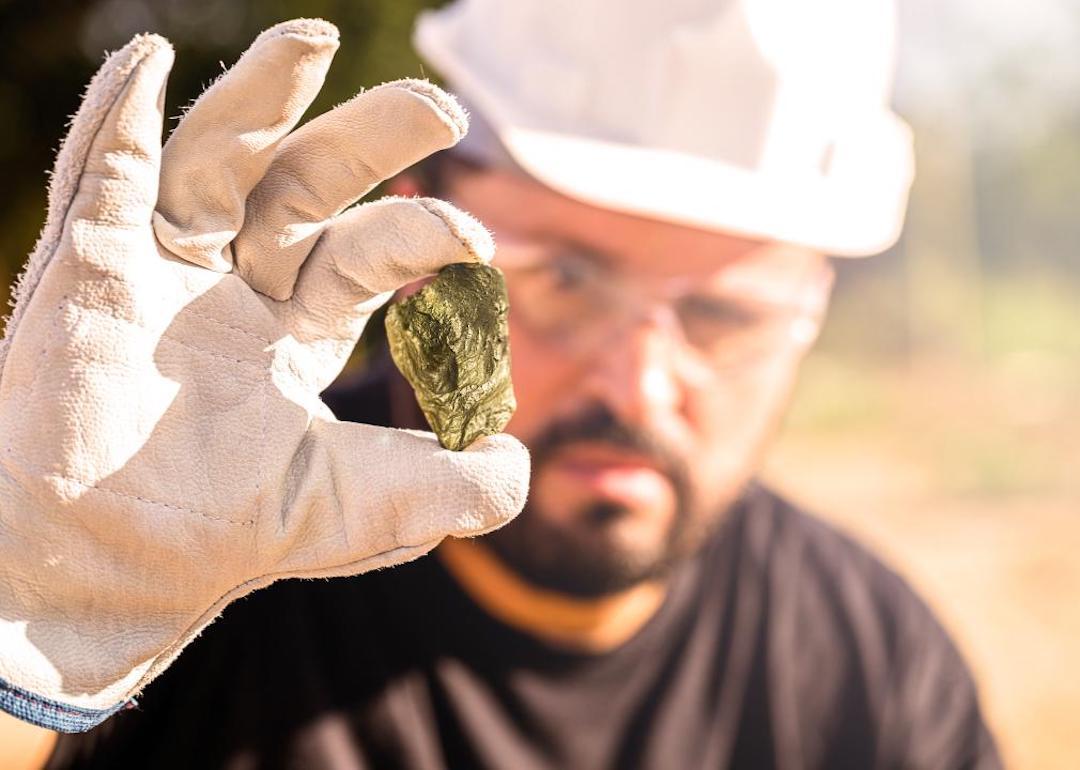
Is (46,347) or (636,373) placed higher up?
(46,347)

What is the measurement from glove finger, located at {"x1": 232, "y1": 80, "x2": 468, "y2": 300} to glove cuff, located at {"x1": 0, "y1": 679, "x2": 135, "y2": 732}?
0.38 metres

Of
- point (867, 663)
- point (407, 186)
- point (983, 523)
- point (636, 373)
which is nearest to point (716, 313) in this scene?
point (636, 373)

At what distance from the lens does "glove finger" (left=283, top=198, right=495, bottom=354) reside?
0.87 meters

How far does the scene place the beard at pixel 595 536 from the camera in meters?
1.97

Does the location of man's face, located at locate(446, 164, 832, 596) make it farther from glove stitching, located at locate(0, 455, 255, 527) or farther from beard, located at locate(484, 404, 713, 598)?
glove stitching, located at locate(0, 455, 255, 527)

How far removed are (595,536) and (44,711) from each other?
1310 millimetres

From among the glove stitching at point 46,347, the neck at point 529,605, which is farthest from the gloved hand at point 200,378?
the neck at point 529,605

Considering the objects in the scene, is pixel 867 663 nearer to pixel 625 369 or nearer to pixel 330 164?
pixel 625 369

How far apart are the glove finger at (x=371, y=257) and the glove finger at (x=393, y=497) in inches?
3.9

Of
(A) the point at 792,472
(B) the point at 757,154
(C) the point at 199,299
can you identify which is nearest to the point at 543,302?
(B) the point at 757,154

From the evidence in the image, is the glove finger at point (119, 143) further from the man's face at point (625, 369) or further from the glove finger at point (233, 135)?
the man's face at point (625, 369)

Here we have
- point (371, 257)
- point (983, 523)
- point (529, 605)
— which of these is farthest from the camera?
point (983, 523)

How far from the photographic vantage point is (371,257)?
0.90 m

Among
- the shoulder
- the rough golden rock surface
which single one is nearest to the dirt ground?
the shoulder
